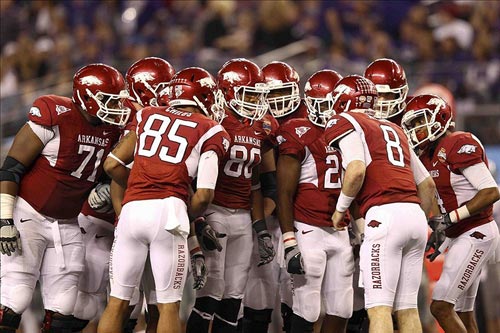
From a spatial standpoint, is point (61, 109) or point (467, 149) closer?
point (61, 109)

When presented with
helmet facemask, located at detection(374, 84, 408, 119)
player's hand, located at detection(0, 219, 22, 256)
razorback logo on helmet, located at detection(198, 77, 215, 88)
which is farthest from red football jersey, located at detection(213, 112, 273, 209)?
player's hand, located at detection(0, 219, 22, 256)

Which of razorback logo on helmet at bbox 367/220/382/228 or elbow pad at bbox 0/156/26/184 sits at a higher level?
elbow pad at bbox 0/156/26/184

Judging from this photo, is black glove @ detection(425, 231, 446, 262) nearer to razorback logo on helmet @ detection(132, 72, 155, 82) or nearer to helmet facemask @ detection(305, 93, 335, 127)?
helmet facemask @ detection(305, 93, 335, 127)

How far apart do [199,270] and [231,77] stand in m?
1.56

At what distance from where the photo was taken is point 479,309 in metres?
10.4

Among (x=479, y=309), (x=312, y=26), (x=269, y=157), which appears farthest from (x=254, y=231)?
(x=312, y=26)

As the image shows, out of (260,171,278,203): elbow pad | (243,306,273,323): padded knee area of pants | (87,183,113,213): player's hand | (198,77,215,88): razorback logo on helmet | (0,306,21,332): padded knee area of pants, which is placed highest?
(198,77,215,88): razorback logo on helmet

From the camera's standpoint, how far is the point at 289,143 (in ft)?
25.1

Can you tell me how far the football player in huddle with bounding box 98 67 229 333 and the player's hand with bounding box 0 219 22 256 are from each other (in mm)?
867

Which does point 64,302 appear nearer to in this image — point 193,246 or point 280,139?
point 193,246

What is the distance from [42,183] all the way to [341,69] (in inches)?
241

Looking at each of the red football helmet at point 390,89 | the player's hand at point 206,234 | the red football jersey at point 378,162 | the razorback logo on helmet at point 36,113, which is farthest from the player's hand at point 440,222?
the razorback logo on helmet at point 36,113

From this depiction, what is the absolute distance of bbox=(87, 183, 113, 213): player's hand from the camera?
744 centimetres

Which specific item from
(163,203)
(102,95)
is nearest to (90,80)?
(102,95)
